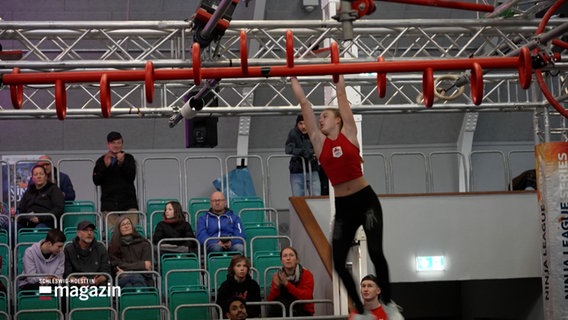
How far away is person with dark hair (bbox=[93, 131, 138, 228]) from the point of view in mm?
12055

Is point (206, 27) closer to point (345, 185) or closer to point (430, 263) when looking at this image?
point (345, 185)

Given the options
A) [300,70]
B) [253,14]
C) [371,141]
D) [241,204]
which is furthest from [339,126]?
[371,141]

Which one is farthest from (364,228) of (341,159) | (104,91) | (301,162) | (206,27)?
(301,162)

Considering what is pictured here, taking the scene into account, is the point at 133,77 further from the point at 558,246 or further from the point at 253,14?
the point at 253,14

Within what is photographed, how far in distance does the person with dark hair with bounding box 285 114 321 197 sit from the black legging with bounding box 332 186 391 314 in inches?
238

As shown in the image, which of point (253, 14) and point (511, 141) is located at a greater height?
point (253, 14)

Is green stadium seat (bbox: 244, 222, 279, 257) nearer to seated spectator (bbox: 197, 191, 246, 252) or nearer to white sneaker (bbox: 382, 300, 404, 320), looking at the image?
seated spectator (bbox: 197, 191, 246, 252)

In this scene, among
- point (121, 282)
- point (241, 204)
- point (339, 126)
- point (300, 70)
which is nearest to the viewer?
point (300, 70)

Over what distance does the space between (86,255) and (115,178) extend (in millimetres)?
1822

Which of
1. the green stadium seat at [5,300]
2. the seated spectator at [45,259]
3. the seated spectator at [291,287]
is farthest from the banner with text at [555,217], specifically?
the green stadium seat at [5,300]

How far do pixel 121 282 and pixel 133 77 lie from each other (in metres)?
4.91

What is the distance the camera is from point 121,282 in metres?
10.6

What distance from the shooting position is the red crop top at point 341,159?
6539 millimetres

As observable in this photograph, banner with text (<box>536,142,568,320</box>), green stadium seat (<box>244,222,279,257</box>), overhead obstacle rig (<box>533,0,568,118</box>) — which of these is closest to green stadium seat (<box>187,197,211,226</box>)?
green stadium seat (<box>244,222,279,257</box>)
